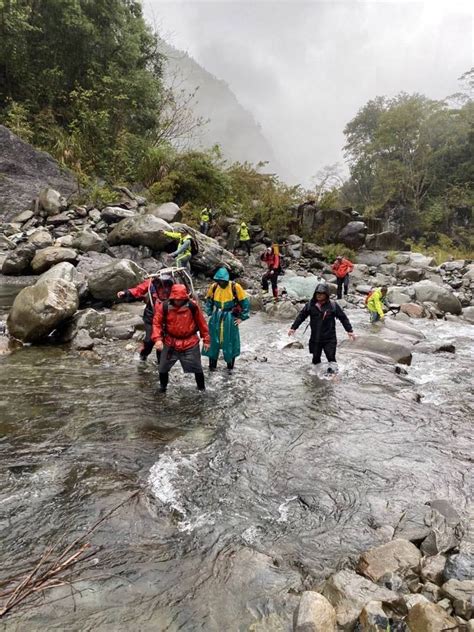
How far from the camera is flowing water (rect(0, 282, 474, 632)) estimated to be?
2.84 m

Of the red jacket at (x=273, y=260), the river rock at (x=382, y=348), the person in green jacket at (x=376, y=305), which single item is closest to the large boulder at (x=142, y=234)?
the red jacket at (x=273, y=260)

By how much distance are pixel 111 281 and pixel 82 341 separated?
8.41 feet

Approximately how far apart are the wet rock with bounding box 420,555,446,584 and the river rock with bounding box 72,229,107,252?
42.0ft

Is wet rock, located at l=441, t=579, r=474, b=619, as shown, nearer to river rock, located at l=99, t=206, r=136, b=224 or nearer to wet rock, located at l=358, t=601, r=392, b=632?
wet rock, located at l=358, t=601, r=392, b=632

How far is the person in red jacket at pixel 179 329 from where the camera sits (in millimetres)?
5750

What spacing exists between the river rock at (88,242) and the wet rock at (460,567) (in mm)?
12904

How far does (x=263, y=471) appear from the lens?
438cm

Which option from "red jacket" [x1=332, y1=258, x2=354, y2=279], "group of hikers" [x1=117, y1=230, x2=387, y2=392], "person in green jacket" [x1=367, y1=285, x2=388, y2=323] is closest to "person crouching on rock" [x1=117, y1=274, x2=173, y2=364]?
"group of hikers" [x1=117, y1=230, x2=387, y2=392]

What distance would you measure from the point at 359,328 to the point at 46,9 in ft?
68.2

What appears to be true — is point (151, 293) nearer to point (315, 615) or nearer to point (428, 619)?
point (315, 615)

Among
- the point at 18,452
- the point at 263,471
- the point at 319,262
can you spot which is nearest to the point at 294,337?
the point at 263,471

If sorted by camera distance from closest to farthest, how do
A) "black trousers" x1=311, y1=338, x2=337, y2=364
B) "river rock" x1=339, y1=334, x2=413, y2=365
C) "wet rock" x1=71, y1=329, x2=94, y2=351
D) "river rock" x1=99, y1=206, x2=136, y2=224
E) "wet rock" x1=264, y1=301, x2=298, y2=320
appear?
"black trousers" x1=311, y1=338, x2=337, y2=364
"wet rock" x1=71, y1=329, x2=94, y2=351
"river rock" x1=339, y1=334, x2=413, y2=365
"wet rock" x1=264, y1=301, x2=298, y2=320
"river rock" x1=99, y1=206, x2=136, y2=224

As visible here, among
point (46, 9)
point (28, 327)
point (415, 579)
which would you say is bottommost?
point (415, 579)

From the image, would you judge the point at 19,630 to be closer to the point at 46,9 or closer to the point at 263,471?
the point at 263,471
